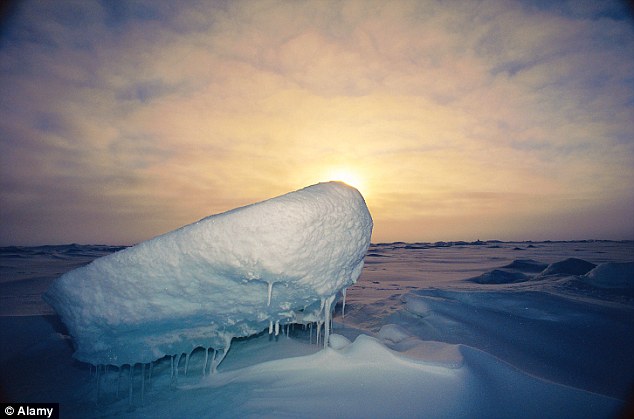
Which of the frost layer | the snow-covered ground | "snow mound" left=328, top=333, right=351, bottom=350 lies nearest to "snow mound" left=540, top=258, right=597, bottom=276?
the snow-covered ground

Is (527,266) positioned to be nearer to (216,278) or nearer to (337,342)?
(337,342)

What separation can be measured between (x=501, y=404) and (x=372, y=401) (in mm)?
1049

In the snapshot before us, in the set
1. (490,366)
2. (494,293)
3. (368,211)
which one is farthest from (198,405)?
(494,293)

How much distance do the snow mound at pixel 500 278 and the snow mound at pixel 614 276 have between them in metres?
1.97

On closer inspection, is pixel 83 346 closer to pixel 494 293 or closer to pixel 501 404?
pixel 501 404

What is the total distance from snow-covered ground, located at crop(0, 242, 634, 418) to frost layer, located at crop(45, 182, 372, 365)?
48 centimetres

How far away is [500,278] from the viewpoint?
9359mm

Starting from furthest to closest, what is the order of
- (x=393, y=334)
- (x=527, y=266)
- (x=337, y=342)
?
(x=527, y=266)
(x=393, y=334)
(x=337, y=342)

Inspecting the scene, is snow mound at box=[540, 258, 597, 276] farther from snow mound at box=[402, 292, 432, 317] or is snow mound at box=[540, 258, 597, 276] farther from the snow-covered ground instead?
snow mound at box=[402, 292, 432, 317]

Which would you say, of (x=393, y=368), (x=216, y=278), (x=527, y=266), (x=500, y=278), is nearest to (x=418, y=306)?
(x=393, y=368)

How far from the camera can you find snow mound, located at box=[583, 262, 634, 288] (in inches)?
271

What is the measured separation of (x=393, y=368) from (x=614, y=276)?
27.6 feet

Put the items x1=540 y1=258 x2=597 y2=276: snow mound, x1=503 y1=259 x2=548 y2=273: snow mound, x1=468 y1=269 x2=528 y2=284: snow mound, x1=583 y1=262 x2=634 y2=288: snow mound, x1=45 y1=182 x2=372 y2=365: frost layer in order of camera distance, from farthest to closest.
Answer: x1=503 y1=259 x2=548 y2=273: snow mound
x1=468 y1=269 x2=528 y2=284: snow mound
x1=540 y1=258 x2=597 y2=276: snow mound
x1=583 y1=262 x2=634 y2=288: snow mound
x1=45 y1=182 x2=372 y2=365: frost layer

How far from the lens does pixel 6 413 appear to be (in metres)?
2.69
